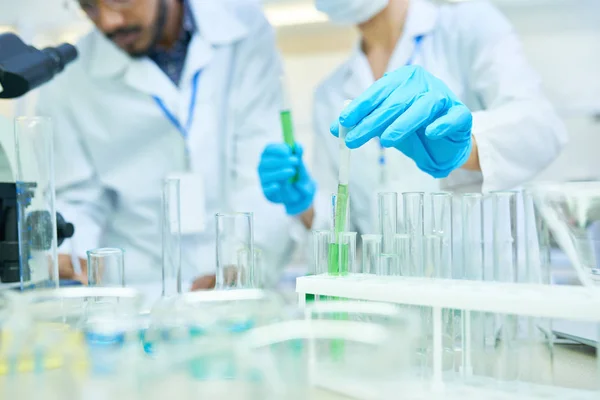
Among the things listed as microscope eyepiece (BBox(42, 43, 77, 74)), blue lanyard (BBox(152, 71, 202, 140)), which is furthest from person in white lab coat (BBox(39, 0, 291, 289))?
microscope eyepiece (BBox(42, 43, 77, 74))

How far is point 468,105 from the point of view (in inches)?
74.2

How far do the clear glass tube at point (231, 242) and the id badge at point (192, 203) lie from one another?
3.07 feet

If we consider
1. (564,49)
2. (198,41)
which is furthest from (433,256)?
(564,49)

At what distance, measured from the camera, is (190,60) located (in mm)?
2141

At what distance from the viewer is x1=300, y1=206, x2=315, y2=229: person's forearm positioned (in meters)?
2.11

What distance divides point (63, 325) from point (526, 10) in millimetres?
3647

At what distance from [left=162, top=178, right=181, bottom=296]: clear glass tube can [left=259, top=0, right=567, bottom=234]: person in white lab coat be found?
0.38 metres

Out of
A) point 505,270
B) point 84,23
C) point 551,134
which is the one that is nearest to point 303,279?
point 505,270

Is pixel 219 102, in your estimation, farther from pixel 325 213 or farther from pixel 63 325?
pixel 63 325

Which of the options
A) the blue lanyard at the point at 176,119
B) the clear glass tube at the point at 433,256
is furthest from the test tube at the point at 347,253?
the blue lanyard at the point at 176,119

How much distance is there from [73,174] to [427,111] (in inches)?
56.4

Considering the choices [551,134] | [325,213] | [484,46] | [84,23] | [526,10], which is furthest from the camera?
[526,10]

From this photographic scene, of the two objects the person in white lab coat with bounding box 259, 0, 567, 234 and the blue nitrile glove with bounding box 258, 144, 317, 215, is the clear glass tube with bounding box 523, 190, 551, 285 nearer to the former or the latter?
the person in white lab coat with bounding box 259, 0, 567, 234

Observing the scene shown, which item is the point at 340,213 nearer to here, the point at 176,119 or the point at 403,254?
the point at 403,254
